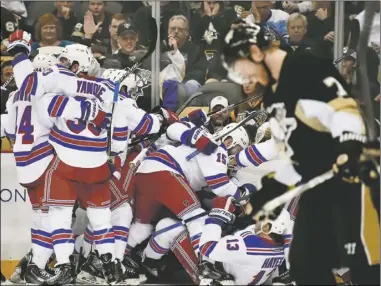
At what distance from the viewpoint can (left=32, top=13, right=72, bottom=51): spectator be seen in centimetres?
400

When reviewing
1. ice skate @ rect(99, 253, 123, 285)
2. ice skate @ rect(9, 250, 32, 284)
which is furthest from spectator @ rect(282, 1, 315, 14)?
ice skate @ rect(9, 250, 32, 284)

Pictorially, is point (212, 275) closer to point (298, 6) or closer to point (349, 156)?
point (349, 156)

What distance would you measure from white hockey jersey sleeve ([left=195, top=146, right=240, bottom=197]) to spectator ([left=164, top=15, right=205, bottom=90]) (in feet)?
1.08

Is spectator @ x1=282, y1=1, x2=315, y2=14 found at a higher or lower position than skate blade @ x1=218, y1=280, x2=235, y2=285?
higher

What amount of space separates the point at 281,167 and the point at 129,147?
1.00 metres

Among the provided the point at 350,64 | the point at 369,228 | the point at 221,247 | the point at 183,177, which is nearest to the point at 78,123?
the point at 183,177

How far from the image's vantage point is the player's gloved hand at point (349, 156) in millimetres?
3119

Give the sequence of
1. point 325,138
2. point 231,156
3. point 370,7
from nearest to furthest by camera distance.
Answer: point 325,138, point 370,7, point 231,156

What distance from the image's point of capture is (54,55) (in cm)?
398

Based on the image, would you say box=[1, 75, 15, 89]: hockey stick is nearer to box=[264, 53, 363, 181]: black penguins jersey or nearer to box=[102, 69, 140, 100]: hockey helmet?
box=[102, 69, 140, 100]: hockey helmet

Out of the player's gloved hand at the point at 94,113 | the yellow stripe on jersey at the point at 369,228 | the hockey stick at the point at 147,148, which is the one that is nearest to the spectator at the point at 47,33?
the player's gloved hand at the point at 94,113

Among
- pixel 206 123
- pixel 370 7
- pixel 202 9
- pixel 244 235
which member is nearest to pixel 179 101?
pixel 206 123

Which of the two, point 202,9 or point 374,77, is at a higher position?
point 202,9

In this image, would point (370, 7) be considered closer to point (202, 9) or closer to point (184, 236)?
point (202, 9)
